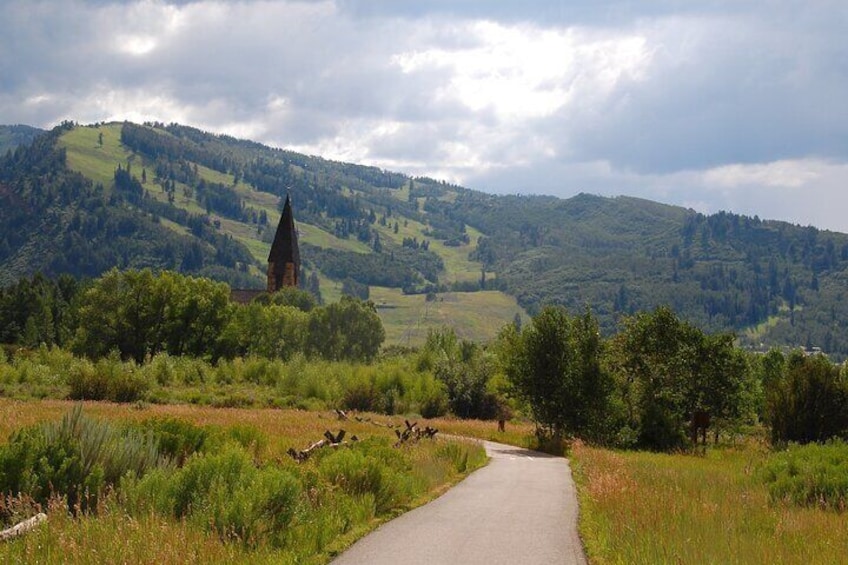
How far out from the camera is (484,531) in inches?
492

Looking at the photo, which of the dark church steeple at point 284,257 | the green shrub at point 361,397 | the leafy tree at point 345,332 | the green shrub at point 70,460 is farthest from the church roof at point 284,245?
the green shrub at point 70,460

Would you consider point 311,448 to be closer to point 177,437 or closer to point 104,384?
point 177,437

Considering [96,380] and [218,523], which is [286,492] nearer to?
[218,523]

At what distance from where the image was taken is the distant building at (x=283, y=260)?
136375mm

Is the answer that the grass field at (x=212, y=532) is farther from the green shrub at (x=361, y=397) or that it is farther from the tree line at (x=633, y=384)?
the green shrub at (x=361, y=397)

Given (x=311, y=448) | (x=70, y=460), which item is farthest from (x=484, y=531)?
(x=311, y=448)

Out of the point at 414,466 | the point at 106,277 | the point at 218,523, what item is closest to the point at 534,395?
the point at 414,466

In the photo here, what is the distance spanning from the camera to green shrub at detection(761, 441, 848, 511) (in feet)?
60.5

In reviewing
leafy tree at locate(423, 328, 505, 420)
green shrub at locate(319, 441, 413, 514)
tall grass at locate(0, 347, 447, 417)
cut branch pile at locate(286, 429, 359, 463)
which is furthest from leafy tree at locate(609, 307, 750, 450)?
green shrub at locate(319, 441, 413, 514)

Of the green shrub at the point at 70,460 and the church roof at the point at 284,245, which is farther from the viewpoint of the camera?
the church roof at the point at 284,245

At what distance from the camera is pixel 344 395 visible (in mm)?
58312

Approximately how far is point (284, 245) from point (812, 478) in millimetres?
122183

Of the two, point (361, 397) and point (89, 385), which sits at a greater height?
point (89, 385)

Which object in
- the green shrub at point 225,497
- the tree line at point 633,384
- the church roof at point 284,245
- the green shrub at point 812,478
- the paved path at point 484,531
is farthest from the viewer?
the church roof at point 284,245
